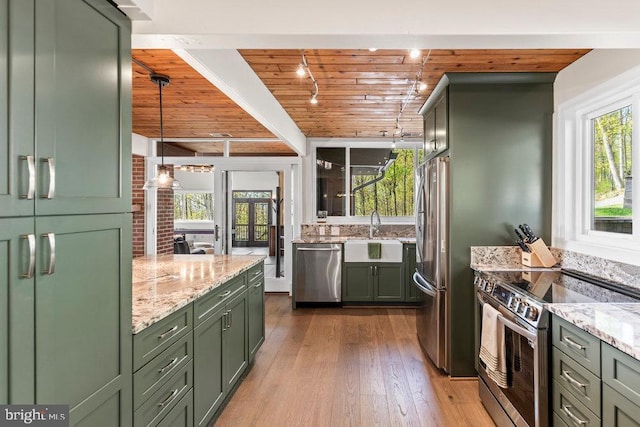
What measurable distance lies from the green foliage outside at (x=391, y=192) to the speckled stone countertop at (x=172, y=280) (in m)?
2.77

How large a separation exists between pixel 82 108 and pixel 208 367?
1546 mm

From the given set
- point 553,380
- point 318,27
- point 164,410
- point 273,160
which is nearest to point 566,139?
point 553,380

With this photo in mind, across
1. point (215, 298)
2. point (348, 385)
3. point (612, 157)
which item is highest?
point (612, 157)

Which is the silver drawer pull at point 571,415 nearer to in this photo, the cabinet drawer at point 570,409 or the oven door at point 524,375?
the cabinet drawer at point 570,409

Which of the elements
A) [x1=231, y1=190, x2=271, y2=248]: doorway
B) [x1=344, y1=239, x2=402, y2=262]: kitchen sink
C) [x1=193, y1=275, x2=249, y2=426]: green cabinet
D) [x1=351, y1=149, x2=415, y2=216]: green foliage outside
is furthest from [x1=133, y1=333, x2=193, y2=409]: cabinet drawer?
[x1=351, y1=149, x2=415, y2=216]: green foliage outside

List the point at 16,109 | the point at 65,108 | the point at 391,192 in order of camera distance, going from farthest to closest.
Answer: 1. the point at 391,192
2. the point at 65,108
3. the point at 16,109

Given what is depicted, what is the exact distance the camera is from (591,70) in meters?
2.44

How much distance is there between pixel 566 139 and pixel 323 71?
6.40 feet

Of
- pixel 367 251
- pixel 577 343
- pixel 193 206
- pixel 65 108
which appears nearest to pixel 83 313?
pixel 65 108

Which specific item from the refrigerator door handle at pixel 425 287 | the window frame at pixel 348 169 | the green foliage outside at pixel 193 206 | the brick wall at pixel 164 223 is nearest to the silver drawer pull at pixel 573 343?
the refrigerator door handle at pixel 425 287

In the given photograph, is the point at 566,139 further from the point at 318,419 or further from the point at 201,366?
the point at 201,366

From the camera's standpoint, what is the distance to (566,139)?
2746mm

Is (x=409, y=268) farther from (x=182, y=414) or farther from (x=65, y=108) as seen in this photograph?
(x=65, y=108)

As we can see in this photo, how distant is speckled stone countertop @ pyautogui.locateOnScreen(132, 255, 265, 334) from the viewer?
1.64m
